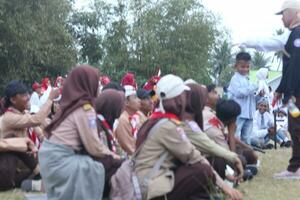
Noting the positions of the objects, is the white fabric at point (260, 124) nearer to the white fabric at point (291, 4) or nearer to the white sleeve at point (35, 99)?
the white sleeve at point (35, 99)

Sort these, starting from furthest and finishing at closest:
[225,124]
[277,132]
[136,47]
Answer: [136,47] → [277,132] → [225,124]

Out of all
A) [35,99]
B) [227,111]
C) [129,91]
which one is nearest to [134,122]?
[129,91]

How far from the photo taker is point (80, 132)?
443cm

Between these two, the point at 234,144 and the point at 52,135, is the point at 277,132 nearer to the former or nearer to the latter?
the point at 234,144

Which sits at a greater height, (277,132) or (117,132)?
(117,132)

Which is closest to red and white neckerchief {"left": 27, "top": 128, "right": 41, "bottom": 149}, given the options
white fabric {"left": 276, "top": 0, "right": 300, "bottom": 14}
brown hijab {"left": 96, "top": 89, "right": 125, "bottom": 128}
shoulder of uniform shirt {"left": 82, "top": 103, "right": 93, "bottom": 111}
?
brown hijab {"left": 96, "top": 89, "right": 125, "bottom": 128}

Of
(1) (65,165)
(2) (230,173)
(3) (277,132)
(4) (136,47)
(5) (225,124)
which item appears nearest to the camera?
(1) (65,165)

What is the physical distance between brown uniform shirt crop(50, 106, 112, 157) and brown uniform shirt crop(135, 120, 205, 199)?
389 mm

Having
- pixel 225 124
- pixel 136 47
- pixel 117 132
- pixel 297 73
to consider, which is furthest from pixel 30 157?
pixel 136 47

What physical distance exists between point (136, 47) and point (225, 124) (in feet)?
94.1

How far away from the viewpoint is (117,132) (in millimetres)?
6434

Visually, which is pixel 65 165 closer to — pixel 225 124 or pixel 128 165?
pixel 128 165

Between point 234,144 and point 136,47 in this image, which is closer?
point 234,144

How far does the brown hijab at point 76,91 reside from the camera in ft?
14.7
